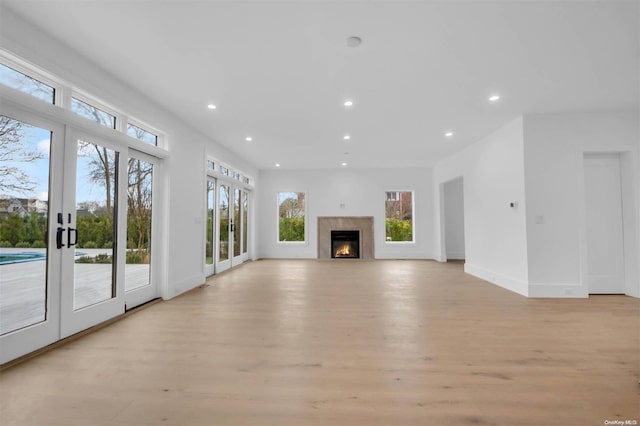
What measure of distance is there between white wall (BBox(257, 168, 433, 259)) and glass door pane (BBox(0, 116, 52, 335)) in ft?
20.5

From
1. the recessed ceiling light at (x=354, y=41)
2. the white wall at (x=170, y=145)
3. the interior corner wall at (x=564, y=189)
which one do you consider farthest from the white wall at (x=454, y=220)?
the recessed ceiling light at (x=354, y=41)

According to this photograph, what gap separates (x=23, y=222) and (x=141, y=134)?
186cm

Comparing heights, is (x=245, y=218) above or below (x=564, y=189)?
below

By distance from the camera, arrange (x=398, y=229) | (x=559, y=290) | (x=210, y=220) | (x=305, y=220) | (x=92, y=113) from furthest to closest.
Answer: (x=305, y=220)
(x=398, y=229)
(x=210, y=220)
(x=559, y=290)
(x=92, y=113)

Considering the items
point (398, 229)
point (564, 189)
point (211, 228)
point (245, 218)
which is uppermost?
point (564, 189)

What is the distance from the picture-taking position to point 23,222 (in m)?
2.30

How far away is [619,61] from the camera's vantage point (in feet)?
9.25

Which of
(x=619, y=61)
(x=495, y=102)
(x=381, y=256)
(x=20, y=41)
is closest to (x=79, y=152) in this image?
(x=20, y=41)

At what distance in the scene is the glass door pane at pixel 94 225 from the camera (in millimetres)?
2773

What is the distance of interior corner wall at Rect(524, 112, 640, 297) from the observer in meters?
4.12

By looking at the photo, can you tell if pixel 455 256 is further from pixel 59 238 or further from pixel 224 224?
pixel 59 238

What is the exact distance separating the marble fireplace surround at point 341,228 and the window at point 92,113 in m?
6.12

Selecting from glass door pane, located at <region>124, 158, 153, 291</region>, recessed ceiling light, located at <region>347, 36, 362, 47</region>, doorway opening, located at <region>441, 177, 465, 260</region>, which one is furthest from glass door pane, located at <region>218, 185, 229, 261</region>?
doorway opening, located at <region>441, 177, 465, 260</region>

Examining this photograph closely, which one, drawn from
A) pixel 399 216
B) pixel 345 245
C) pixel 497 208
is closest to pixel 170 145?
pixel 497 208
